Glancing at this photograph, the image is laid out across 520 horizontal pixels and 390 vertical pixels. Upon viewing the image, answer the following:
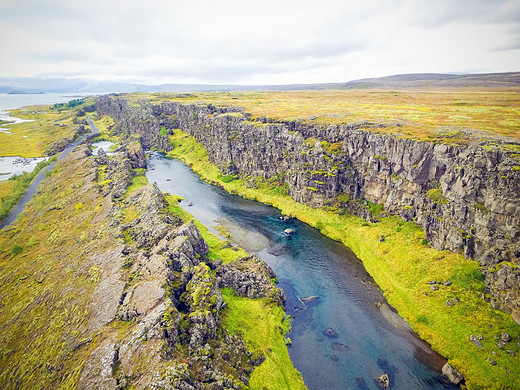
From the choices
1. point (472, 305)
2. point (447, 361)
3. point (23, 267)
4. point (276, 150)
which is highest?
point (276, 150)

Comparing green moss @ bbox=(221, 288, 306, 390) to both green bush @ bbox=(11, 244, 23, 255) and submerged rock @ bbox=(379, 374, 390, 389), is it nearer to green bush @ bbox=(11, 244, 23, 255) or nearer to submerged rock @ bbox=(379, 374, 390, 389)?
submerged rock @ bbox=(379, 374, 390, 389)

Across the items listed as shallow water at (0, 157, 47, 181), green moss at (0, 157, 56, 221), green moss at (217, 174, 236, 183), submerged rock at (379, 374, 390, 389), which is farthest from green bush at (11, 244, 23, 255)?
submerged rock at (379, 374, 390, 389)

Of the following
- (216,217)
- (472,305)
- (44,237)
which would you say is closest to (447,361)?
(472,305)

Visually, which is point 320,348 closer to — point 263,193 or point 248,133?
point 263,193

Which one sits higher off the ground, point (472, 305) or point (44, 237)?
point (44, 237)

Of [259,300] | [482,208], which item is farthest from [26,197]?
[482,208]

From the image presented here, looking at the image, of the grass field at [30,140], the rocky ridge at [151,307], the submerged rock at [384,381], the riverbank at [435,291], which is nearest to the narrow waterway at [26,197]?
the rocky ridge at [151,307]

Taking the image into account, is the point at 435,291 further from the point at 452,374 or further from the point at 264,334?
the point at 264,334
